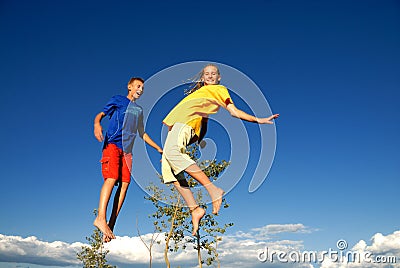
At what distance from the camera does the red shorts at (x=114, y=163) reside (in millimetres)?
5199

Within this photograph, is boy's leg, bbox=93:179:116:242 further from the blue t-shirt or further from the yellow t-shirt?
the yellow t-shirt

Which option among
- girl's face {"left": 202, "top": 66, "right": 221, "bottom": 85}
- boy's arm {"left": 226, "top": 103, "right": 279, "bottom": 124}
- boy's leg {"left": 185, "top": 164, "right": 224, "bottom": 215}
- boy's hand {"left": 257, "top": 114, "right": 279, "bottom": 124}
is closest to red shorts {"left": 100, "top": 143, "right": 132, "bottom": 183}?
boy's leg {"left": 185, "top": 164, "right": 224, "bottom": 215}

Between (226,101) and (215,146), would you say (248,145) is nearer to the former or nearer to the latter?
(215,146)

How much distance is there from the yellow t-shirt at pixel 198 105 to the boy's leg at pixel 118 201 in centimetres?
99

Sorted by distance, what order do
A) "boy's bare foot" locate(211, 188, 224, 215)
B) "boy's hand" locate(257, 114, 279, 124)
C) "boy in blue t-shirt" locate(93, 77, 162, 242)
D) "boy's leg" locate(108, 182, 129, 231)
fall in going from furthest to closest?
"boy's leg" locate(108, 182, 129, 231) → "boy in blue t-shirt" locate(93, 77, 162, 242) → "boy's bare foot" locate(211, 188, 224, 215) → "boy's hand" locate(257, 114, 279, 124)

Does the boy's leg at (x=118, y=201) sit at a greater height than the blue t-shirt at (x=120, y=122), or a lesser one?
lesser

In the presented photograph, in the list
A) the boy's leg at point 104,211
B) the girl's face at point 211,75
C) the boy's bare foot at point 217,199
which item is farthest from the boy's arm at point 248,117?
the boy's leg at point 104,211

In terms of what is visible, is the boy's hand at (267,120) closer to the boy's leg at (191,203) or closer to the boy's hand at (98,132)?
the boy's leg at (191,203)

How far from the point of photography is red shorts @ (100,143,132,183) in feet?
17.1

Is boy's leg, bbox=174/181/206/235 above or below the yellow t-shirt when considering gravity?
below

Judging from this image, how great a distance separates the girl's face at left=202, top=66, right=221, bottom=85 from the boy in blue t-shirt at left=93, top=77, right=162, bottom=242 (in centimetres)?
81

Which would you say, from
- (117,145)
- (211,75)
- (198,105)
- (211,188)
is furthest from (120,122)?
(211,188)

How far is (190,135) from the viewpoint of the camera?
5.11 metres

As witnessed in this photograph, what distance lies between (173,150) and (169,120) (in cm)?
38
